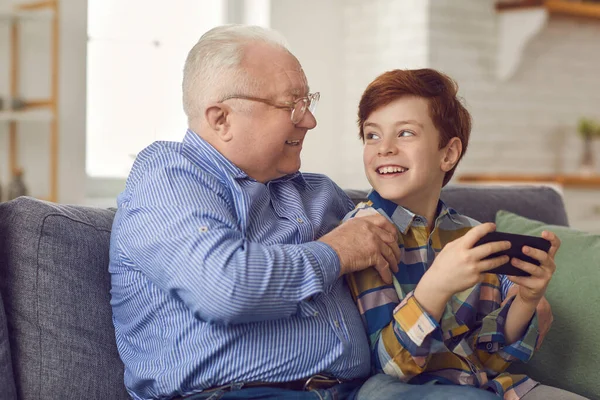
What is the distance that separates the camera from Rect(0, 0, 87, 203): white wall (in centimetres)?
361

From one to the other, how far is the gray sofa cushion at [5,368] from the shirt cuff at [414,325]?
2.32 ft

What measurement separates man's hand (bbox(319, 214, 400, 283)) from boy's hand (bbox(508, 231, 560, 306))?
24 centimetres

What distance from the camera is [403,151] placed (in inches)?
64.0

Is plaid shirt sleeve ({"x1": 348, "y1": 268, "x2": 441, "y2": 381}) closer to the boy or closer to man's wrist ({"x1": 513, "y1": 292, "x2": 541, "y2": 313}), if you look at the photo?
the boy

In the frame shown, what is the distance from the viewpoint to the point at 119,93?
3.94m

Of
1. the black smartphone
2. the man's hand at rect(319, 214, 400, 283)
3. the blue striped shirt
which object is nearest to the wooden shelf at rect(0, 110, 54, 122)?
the blue striped shirt

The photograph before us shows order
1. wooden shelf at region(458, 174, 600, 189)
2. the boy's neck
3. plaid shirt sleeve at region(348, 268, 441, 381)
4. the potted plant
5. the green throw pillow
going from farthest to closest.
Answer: the potted plant, wooden shelf at region(458, 174, 600, 189), the green throw pillow, the boy's neck, plaid shirt sleeve at region(348, 268, 441, 381)

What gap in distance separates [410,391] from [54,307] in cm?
68

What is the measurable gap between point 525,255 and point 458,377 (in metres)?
0.29

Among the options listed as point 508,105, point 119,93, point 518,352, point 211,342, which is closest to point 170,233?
point 211,342

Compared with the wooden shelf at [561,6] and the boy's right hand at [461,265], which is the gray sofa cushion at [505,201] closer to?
the boy's right hand at [461,265]

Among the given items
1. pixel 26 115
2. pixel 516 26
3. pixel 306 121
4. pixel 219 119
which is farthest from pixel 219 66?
pixel 516 26

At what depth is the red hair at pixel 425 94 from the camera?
1.64 meters

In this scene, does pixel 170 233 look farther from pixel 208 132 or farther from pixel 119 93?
pixel 119 93
